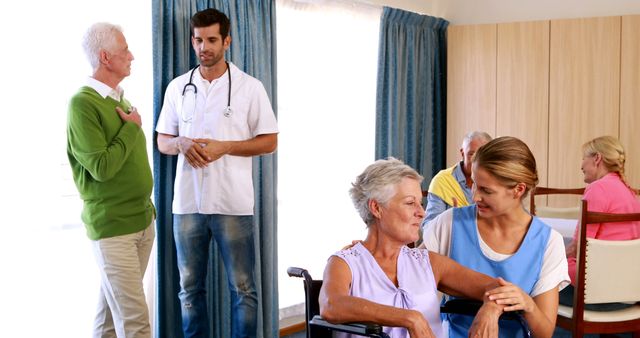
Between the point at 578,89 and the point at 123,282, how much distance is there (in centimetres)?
336

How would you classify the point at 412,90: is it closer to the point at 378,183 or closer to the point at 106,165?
the point at 106,165

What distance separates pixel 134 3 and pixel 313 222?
1.84 m

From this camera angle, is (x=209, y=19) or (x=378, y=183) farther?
(x=209, y=19)

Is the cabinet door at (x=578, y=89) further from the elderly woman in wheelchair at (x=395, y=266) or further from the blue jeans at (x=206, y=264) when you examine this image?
the elderly woman in wheelchair at (x=395, y=266)

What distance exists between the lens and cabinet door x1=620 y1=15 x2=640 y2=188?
193 inches

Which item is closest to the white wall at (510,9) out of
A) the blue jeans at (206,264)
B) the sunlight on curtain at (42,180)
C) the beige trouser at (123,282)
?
the blue jeans at (206,264)

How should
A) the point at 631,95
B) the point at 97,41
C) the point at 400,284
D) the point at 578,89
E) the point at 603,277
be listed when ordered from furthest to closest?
the point at 578,89 → the point at 631,95 → the point at 603,277 → the point at 97,41 → the point at 400,284

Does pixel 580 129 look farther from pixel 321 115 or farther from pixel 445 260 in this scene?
pixel 445 260

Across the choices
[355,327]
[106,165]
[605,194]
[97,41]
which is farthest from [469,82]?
[355,327]

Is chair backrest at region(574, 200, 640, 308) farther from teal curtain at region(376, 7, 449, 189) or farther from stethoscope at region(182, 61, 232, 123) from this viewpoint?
teal curtain at region(376, 7, 449, 189)

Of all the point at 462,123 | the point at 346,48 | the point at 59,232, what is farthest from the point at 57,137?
the point at 462,123

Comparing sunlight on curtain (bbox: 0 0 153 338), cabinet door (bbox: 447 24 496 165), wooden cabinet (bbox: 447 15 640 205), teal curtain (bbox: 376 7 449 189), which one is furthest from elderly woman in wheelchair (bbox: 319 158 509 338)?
cabinet door (bbox: 447 24 496 165)

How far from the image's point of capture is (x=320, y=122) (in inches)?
190

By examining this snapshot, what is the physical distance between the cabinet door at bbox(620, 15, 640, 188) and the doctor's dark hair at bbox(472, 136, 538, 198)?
9.41ft
